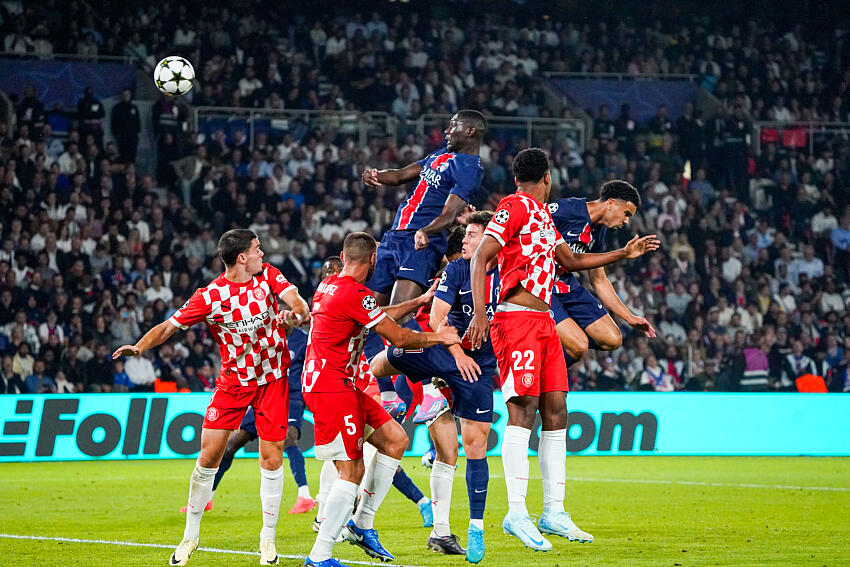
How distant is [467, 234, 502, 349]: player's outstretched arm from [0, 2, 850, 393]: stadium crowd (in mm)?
10995

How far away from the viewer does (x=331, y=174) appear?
70.2 feet

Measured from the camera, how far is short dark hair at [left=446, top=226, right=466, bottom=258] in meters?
8.53

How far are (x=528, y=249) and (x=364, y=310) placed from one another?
1.33 m

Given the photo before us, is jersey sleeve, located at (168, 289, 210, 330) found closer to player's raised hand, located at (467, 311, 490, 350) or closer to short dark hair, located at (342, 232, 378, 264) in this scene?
short dark hair, located at (342, 232, 378, 264)

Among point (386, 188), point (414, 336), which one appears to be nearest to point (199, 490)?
point (414, 336)

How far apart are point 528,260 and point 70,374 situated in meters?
11.3

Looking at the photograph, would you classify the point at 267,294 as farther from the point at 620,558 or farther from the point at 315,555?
the point at 620,558

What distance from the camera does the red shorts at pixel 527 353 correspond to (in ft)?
24.3

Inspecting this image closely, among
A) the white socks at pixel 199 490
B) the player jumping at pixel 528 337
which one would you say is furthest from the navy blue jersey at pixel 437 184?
the white socks at pixel 199 490

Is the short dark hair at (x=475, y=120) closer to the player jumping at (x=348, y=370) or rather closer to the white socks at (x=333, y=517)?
the player jumping at (x=348, y=370)

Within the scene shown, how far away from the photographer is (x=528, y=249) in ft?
24.5

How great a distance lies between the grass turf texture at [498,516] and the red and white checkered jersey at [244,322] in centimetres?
117

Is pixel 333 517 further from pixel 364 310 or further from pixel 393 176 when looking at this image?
pixel 393 176

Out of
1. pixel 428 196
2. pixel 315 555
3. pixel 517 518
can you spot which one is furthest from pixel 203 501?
pixel 428 196
